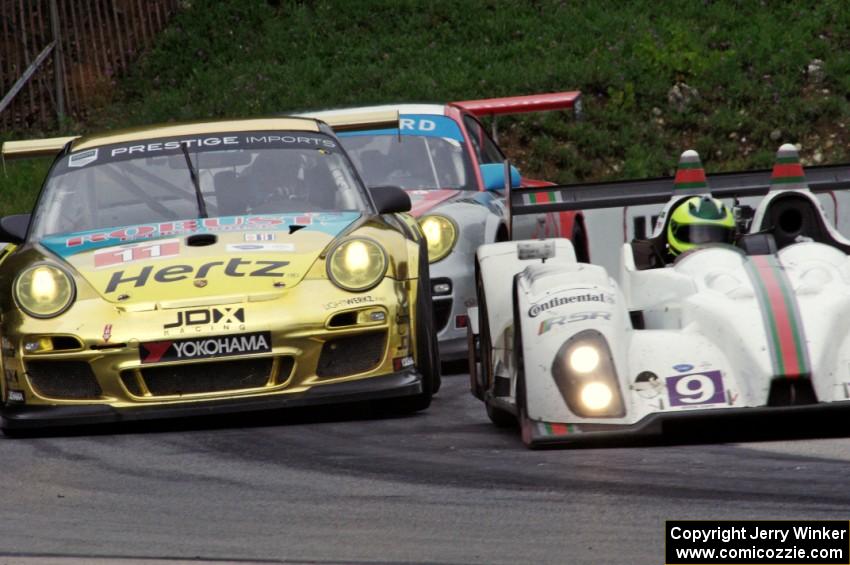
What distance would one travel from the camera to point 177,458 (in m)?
6.70

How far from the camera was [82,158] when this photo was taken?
873 cm

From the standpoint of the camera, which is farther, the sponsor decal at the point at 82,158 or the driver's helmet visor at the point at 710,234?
the sponsor decal at the point at 82,158

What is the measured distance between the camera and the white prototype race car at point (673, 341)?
623cm

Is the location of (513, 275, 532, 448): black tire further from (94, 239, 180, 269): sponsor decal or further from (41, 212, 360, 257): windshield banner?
(94, 239, 180, 269): sponsor decal

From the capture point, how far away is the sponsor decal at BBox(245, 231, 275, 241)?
25.9 feet

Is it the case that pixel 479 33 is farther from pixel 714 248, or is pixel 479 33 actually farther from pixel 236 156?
pixel 714 248

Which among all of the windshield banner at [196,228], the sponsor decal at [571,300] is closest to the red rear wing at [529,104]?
the windshield banner at [196,228]

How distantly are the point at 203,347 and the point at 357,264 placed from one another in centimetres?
74

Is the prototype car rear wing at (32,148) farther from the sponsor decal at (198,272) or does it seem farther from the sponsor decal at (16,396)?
the sponsor decal at (16,396)

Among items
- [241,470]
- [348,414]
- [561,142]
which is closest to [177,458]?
[241,470]

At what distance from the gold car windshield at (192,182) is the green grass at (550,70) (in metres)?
9.94

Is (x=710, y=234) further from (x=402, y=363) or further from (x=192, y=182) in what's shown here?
(x=192, y=182)

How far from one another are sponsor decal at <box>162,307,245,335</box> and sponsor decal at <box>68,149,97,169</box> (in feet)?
5.23

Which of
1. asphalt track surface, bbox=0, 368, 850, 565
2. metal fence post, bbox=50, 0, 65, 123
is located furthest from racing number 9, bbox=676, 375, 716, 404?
metal fence post, bbox=50, 0, 65, 123
